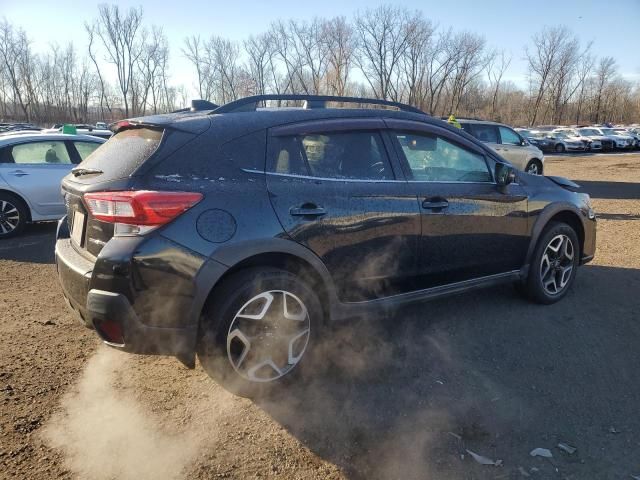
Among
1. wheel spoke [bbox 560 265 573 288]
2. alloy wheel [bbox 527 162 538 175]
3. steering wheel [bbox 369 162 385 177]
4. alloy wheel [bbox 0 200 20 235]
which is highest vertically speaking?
steering wheel [bbox 369 162 385 177]

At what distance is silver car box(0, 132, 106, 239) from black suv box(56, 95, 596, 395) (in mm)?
4696

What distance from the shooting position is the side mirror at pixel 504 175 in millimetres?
3834

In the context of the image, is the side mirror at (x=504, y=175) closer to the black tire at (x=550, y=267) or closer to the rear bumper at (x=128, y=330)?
the black tire at (x=550, y=267)

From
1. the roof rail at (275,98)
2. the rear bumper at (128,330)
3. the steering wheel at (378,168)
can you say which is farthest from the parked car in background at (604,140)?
the rear bumper at (128,330)

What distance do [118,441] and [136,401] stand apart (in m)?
0.39

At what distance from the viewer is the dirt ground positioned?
2.37m

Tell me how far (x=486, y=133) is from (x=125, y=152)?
12.2m

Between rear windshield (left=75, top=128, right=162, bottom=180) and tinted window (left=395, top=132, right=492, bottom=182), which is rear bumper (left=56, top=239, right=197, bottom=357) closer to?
rear windshield (left=75, top=128, right=162, bottom=180)

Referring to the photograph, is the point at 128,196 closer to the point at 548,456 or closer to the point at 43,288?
the point at 548,456

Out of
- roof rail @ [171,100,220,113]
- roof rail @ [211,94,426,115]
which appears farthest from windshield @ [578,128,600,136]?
roof rail @ [171,100,220,113]

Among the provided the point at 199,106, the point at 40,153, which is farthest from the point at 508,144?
the point at 199,106

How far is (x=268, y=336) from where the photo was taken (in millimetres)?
2844

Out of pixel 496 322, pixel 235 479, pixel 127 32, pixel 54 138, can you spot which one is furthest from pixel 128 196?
pixel 127 32

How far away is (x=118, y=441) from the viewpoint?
2.53 m
